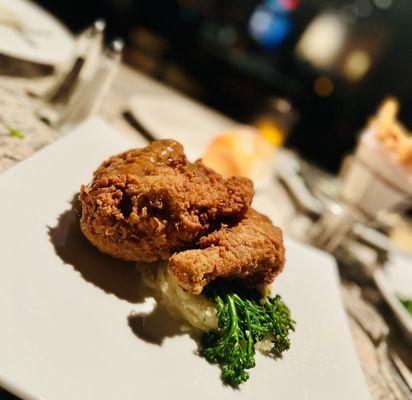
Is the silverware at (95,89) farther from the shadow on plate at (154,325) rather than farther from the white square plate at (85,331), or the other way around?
the shadow on plate at (154,325)

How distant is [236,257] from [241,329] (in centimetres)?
24

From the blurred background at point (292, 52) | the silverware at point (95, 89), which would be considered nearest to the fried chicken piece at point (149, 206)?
the silverware at point (95, 89)

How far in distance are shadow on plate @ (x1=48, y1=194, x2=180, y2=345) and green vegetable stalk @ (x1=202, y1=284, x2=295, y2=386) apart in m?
0.15

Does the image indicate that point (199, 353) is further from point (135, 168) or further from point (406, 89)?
point (406, 89)

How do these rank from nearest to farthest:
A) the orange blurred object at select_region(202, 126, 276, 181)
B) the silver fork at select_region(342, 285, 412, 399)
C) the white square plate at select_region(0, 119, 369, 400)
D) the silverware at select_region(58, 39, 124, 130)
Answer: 1. the white square plate at select_region(0, 119, 369, 400)
2. the silver fork at select_region(342, 285, 412, 399)
3. the silverware at select_region(58, 39, 124, 130)
4. the orange blurred object at select_region(202, 126, 276, 181)

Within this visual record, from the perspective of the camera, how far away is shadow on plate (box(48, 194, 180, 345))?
117 cm

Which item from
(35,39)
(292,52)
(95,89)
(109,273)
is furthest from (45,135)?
(292,52)

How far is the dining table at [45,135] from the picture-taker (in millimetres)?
1815

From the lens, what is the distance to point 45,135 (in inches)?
80.5

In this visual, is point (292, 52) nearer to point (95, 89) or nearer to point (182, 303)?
point (95, 89)

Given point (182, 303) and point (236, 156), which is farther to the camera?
point (236, 156)

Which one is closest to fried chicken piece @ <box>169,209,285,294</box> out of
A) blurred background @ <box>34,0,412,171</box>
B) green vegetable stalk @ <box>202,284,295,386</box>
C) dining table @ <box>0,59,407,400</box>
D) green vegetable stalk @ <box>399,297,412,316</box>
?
green vegetable stalk @ <box>202,284,295,386</box>

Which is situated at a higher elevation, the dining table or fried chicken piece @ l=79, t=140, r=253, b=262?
fried chicken piece @ l=79, t=140, r=253, b=262

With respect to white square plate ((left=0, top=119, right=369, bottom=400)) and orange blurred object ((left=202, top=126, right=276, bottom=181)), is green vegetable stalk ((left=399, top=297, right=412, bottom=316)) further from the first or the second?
orange blurred object ((left=202, top=126, right=276, bottom=181))
